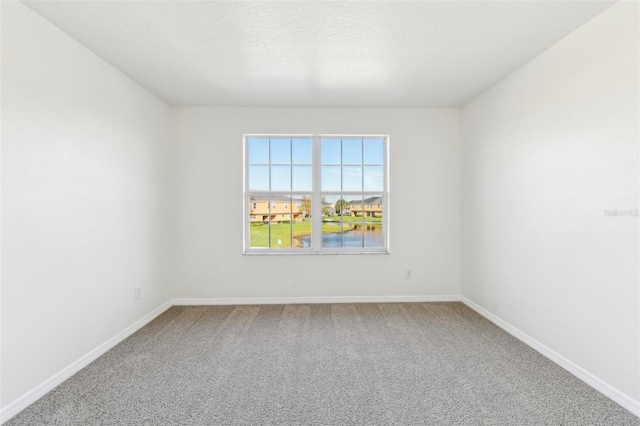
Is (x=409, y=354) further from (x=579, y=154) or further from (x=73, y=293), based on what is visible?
(x=73, y=293)

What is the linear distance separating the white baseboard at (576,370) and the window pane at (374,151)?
2.29 m

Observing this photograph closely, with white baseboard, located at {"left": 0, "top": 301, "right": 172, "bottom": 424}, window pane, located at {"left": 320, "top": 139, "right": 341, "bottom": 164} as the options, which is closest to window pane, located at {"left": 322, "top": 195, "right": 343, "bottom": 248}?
window pane, located at {"left": 320, "top": 139, "right": 341, "bottom": 164}

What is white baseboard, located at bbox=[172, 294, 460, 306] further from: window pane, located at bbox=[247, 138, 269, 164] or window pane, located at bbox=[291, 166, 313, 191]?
window pane, located at bbox=[247, 138, 269, 164]

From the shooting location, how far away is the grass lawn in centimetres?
393

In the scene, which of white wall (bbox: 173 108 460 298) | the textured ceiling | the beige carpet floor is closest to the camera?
the beige carpet floor

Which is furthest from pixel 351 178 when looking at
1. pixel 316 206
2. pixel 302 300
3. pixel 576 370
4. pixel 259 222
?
pixel 576 370

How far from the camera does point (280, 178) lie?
393cm

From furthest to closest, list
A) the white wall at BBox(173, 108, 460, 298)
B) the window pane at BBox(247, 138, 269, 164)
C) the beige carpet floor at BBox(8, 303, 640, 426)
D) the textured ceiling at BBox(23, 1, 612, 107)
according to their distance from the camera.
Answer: the window pane at BBox(247, 138, 269, 164) → the white wall at BBox(173, 108, 460, 298) → the textured ceiling at BBox(23, 1, 612, 107) → the beige carpet floor at BBox(8, 303, 640, 426)

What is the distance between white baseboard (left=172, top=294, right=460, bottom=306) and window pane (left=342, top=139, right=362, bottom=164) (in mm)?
1841

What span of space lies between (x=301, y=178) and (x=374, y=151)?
1.06 m

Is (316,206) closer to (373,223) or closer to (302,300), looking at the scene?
(373,223)

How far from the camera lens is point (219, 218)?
380 cm

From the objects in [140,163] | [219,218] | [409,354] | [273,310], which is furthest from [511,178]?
[140,163]

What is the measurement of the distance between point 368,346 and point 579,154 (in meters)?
2.28
